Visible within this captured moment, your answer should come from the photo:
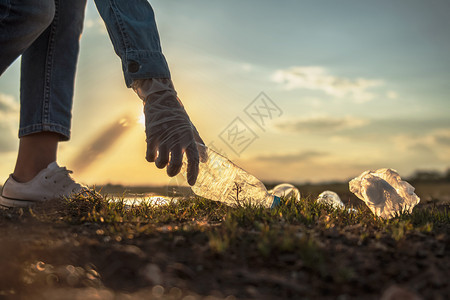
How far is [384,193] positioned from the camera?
3107mm

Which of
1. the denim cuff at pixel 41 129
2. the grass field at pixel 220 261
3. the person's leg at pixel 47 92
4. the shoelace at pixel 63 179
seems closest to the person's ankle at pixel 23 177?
the person's leg at pixel 47 92

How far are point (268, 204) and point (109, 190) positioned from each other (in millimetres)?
1506

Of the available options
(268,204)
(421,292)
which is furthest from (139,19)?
(421,292)

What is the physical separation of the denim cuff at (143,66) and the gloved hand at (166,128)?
6 centimetres

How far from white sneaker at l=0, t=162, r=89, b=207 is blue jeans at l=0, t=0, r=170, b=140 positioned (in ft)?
1.26

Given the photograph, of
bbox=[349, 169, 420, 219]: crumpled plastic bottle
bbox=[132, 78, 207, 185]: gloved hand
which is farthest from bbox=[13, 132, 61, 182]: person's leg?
bbox=[349, 169, 420, 219]: crumpled plastic bottle

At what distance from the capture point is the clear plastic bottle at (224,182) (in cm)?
339

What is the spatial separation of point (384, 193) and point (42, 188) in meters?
3.06

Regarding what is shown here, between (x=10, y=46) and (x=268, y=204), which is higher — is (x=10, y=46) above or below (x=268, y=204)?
above

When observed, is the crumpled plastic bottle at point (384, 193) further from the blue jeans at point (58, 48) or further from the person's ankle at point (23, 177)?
the person's ankle at point (23, 177)

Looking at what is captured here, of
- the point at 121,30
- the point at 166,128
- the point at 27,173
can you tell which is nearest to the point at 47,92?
the point at 27,173

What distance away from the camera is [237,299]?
4.48 ft

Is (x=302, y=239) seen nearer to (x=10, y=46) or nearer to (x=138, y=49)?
(x=138, y=49)

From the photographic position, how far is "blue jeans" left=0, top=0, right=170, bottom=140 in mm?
2666
